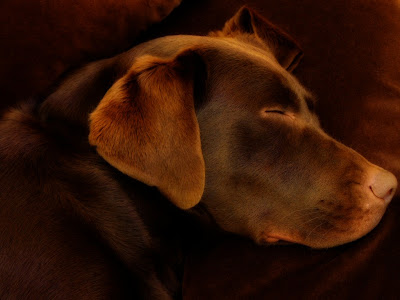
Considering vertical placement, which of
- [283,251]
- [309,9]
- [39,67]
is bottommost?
[39,67]

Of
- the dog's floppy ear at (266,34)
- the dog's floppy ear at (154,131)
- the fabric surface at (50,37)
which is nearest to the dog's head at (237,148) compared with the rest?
the dog's floppy ear at (154,131)

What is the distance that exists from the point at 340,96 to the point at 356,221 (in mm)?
513

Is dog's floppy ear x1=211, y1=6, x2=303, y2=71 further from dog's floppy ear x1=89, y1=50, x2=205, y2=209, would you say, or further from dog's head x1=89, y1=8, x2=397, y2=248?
dog's floppy ear x1=89, y1=50, x2=205, y2=209

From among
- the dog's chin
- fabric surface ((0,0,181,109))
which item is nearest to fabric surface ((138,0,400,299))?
the dog's chin

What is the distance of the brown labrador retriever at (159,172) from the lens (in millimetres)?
1260

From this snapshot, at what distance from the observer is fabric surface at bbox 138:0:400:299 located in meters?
1.28

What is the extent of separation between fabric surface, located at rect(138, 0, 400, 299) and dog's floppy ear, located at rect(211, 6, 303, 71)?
65mm

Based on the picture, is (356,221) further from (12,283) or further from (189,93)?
(12,283)

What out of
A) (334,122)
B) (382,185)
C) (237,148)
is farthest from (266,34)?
(382,185)

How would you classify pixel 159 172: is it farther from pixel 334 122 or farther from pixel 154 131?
pixel 334 122

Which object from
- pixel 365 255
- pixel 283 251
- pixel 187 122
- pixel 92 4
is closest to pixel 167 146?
pixel 187 122

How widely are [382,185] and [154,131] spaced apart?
0.63 m

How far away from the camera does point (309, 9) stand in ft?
6.21

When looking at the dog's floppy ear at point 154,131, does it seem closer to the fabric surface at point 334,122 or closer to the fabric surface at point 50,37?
the fabric surface at point 334,122
